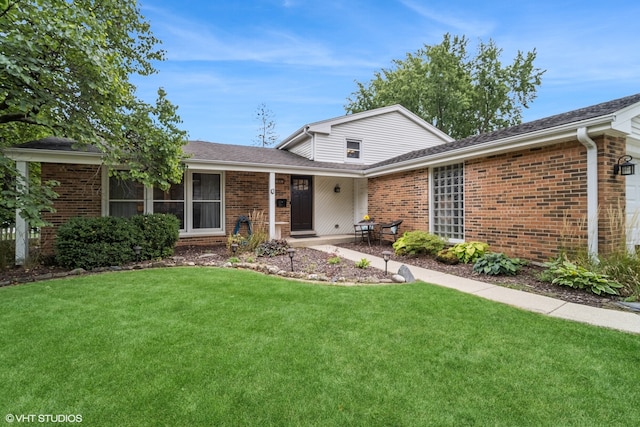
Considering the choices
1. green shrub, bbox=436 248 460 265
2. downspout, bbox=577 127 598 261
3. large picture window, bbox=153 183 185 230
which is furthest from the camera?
large picture window, bbox=153 183 185 230

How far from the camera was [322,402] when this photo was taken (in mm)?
2098

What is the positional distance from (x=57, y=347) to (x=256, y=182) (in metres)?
7.51

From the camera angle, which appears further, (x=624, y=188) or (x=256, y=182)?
(x=256, y=182)

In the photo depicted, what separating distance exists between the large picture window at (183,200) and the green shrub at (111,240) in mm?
1773

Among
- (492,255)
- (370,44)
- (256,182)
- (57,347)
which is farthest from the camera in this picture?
(370,44)

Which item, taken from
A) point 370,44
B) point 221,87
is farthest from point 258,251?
point 370,44

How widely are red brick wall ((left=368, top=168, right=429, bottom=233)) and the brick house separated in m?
0.03

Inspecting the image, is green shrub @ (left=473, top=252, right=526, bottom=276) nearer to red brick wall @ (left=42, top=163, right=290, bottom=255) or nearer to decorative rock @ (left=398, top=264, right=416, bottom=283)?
decorative rock @ (left=398, top=264, right=416, bottom=283)

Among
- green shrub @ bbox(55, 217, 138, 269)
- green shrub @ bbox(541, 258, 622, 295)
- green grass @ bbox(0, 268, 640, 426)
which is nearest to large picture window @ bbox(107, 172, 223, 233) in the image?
green shrub @ bbox(55, 217, 138, 269)

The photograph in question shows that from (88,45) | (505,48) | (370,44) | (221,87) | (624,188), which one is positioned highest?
(505,48)

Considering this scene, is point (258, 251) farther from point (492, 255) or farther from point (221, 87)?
point (221, 87)

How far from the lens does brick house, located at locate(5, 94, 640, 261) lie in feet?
17.2

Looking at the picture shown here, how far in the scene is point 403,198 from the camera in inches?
374

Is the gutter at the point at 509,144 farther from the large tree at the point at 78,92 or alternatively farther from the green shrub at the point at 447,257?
the large tree at the point at 78,92
